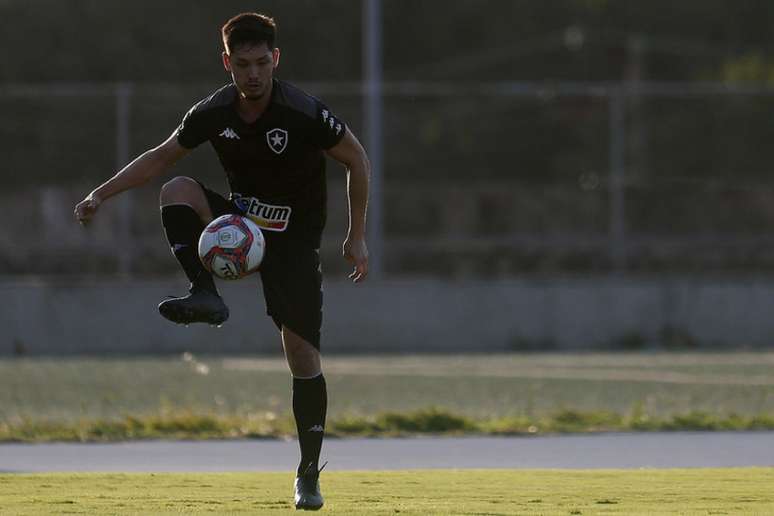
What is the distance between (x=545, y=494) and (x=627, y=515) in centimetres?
98

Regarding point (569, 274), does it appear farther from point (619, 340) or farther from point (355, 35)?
point (355, 35)

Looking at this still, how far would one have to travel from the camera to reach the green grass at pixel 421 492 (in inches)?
296

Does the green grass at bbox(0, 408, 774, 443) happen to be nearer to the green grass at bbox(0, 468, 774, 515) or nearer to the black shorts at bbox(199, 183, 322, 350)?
the green grass at bbox(0, 468, 774, 515)

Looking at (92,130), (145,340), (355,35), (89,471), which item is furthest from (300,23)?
(89,471)

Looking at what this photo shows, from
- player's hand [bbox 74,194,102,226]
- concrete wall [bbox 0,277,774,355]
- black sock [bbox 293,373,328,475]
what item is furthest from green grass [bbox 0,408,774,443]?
concrete wall [bbox 0,277,774,355]

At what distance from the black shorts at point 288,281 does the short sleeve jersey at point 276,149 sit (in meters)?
0.06

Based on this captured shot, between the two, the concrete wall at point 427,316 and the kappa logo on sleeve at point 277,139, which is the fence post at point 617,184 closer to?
the concrete wall at point 427,316

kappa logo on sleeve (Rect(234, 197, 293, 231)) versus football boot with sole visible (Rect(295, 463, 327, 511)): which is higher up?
kappa logo on sleeve (Rect(234, 197, 293, 231))

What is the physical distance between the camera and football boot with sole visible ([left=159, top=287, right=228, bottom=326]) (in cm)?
775

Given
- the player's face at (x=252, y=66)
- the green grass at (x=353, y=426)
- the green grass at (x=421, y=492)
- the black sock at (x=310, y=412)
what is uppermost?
the player's face at (x=252, y=66)

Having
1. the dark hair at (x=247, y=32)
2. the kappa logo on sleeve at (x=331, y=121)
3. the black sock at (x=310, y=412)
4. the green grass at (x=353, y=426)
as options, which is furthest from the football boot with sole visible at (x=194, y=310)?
the green grass at (x=353, y=426)

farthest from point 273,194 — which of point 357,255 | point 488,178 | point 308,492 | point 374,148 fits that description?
point 488,178

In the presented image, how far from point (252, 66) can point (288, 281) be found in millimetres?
993

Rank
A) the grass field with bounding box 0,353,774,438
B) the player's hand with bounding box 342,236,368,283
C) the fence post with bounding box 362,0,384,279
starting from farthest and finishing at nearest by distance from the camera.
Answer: the fence post with bounding box 362,0,384,279 → the grass field with bounding box 0,353,774,438 → the player's hand with bounding box 342,236,368,283
